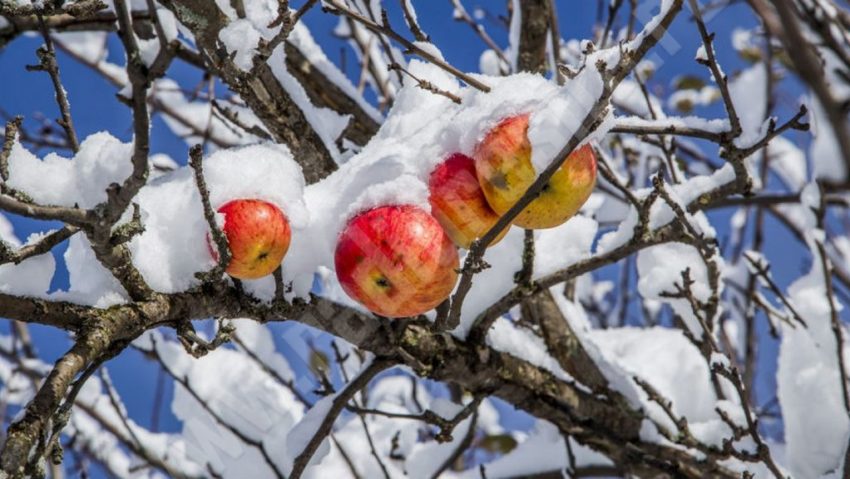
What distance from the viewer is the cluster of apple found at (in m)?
1.27

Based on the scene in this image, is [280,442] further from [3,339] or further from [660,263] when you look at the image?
[3,339]

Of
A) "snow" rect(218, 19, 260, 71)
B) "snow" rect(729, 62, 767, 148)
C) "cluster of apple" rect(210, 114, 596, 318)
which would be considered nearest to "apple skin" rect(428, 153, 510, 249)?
"cluster of apple" rect(210, 114, 596, 318)

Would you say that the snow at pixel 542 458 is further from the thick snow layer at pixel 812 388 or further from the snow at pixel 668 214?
the snow at pixel 668 214

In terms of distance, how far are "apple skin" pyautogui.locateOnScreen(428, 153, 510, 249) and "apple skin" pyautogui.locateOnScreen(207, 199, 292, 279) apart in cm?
29

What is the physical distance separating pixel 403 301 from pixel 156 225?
1.65 ft

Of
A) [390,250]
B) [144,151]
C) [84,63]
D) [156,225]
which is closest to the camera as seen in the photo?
[144,151]

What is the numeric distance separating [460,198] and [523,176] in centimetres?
14

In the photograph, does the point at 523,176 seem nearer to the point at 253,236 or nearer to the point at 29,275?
the point at 253,236

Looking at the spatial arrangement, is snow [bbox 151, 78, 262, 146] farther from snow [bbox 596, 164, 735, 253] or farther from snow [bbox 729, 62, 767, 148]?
snow [bbox 729, 62, 767, 148]

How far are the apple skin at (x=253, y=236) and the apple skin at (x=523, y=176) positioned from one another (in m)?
0.38

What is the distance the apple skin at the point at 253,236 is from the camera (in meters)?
1.26

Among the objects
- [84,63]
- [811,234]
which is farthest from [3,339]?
[811,234]

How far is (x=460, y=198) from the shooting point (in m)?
1.34

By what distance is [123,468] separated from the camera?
11.6ft
